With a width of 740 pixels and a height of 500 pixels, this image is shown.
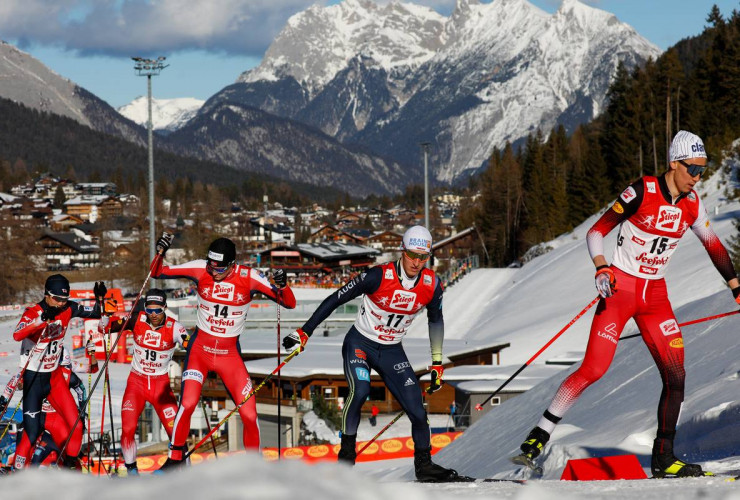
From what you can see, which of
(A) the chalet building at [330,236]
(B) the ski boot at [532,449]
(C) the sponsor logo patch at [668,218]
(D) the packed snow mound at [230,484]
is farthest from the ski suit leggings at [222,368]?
(A) the chalet building at [330,236]

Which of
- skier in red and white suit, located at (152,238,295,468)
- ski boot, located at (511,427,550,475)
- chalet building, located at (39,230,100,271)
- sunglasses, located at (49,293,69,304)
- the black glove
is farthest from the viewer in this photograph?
chalet building, located at (39,230,100,271)

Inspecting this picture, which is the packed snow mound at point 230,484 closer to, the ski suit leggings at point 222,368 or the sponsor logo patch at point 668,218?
the sponsor logo patch at point 668,218

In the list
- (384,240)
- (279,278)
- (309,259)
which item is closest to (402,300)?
(279,278)

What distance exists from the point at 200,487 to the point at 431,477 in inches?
214

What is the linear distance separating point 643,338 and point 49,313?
21.7 ft

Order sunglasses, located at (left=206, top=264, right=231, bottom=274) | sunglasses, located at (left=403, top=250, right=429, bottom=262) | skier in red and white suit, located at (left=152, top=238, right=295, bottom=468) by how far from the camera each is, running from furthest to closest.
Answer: skier in red and white suit, located at (left=152, top=238, right=295, bottom=468) < sunglasses, located at (left=206, top=264, right=231, bottom=274) < sunglasses, located at (left=403, top=250, right=429, bottom=262)

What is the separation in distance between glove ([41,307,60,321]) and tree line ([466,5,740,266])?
4694cm

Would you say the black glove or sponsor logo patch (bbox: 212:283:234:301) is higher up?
sponsor logo patch (bbox: 212:283:234:301)

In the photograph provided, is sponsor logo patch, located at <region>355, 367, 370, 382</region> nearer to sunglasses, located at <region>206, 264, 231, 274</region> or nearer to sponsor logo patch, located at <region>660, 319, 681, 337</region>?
sunglasses, located at <region>206, 264, 231, 274</region>

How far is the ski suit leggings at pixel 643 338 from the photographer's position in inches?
256

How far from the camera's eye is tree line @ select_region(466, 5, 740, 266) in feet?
209

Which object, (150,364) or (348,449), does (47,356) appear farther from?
(348,449)

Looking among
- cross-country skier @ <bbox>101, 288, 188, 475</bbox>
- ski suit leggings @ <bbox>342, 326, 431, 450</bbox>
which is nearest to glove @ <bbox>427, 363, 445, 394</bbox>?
ski suit leggings @ <bbox>342, 326, 431, 450</bbox>

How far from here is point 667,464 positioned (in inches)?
254
